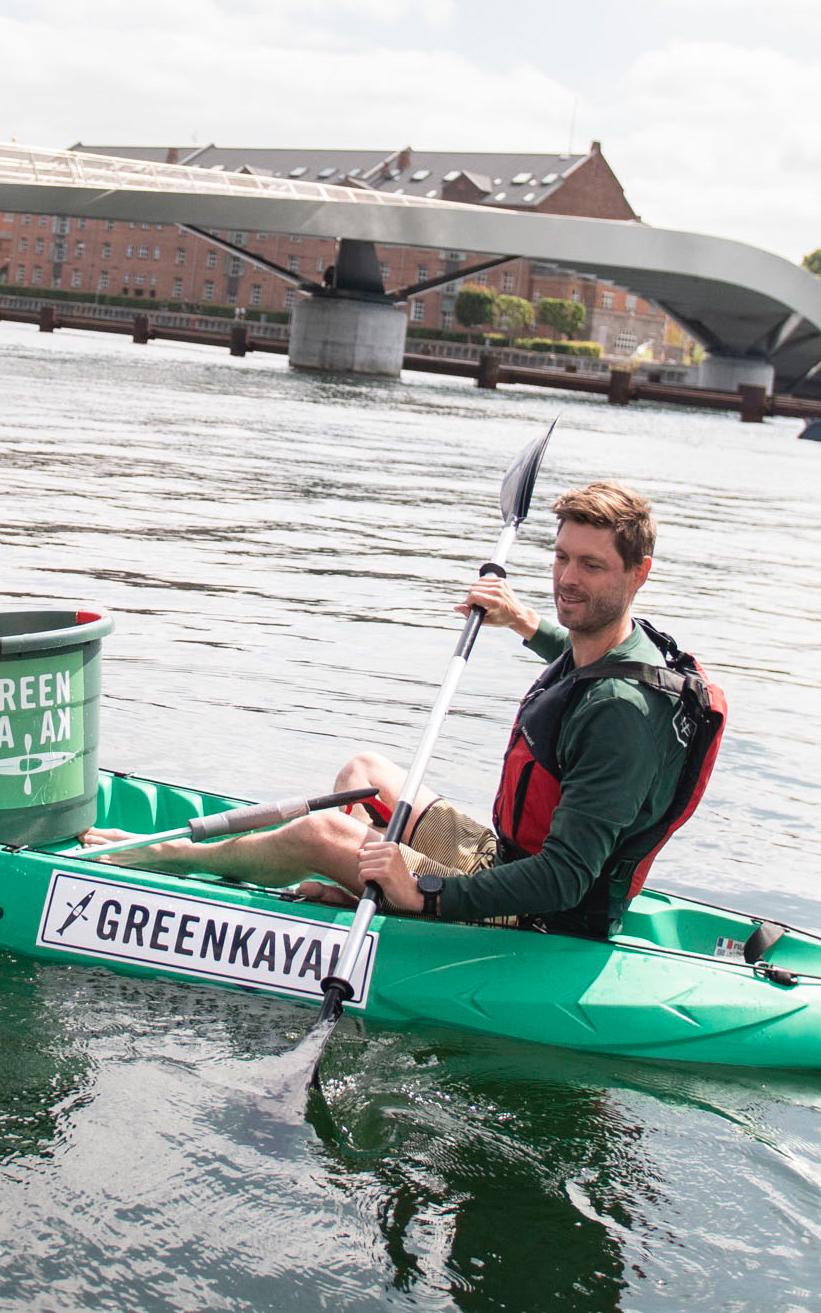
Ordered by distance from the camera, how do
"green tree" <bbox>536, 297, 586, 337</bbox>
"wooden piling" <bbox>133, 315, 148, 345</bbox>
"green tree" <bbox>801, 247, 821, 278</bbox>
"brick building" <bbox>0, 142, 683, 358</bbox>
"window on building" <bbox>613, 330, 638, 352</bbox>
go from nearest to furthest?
"wooden piling" <bbox>133, 315, 148, 345</bbox> → "green tree" <bbox>536, 297, 586, 337</bbox> → "brick building" <bbox>0, 142, 683, 358</bbox> → "window on building" <bbox>613, 330, 638, 352</bbox> → "green tree" <bbox>801, 247, 821, 278</bbox>

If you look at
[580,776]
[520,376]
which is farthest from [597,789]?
[520,376]

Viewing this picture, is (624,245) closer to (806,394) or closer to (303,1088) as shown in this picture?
(806,394)

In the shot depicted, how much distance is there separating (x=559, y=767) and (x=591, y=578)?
21.1 inches

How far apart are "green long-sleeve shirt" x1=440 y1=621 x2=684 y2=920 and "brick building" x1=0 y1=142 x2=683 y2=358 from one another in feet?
288

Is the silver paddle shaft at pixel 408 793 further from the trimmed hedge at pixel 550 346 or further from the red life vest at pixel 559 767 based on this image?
the trimmed hedge at pixel 550 346

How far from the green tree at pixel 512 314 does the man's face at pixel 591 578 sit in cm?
8912

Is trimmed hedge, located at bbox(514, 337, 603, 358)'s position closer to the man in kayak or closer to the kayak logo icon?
the kayak logo icon

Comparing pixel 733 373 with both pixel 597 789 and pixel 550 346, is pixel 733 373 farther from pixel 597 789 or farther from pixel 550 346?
pixel 597 789

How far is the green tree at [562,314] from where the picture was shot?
93.2 meters

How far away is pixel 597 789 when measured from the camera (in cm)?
414

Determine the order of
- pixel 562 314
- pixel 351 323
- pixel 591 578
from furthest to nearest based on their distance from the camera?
pixel 562 314 < pixel 351 323 < pixel 591 578

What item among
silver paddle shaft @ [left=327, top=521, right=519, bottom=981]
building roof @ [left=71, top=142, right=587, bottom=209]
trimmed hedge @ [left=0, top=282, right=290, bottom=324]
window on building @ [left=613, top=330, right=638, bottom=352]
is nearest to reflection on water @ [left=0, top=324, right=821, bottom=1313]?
silver paddle shaft @ [left=327, top=521, right=519, bottom=981]

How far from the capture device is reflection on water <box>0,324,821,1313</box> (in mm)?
3506

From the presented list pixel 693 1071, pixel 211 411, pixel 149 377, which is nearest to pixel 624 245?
pixel 149 377
